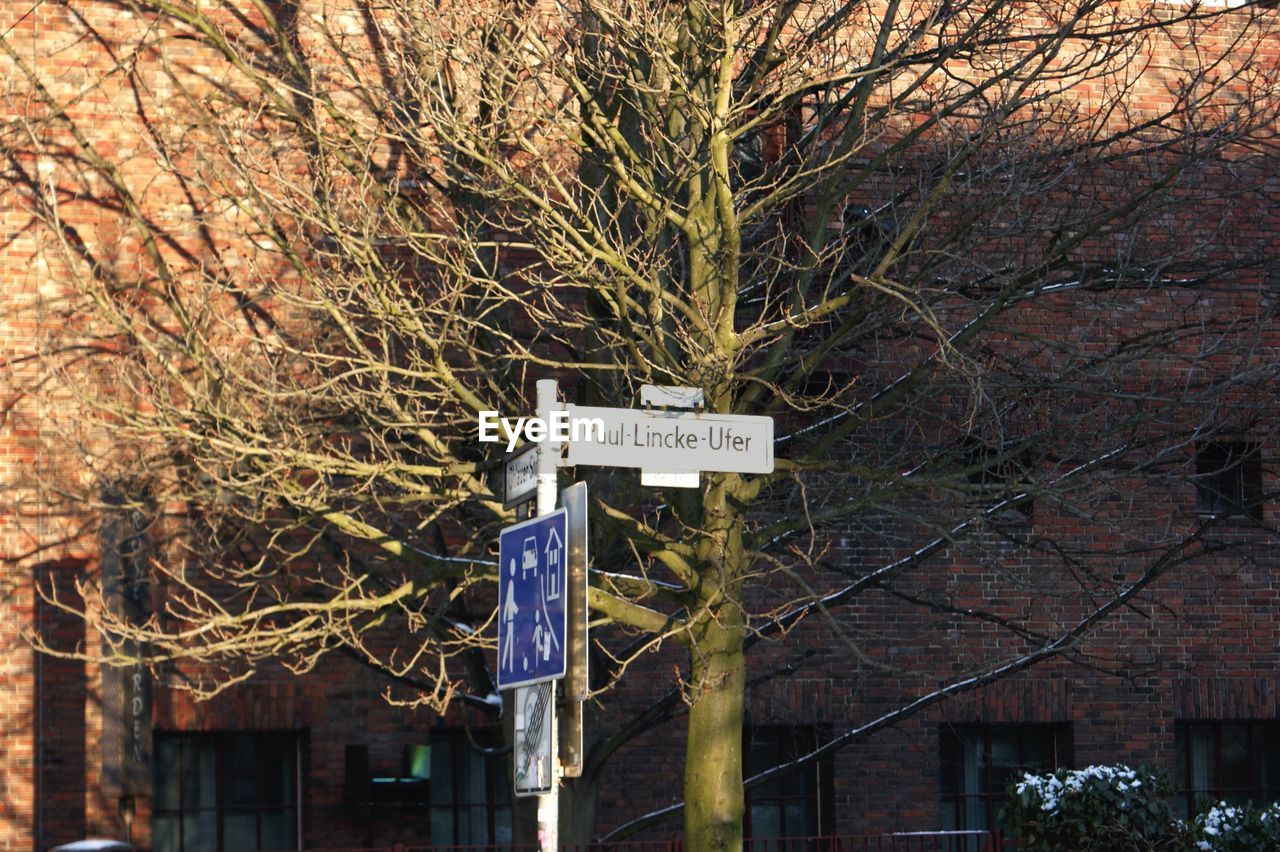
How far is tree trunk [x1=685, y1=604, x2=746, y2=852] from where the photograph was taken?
10.9 meters

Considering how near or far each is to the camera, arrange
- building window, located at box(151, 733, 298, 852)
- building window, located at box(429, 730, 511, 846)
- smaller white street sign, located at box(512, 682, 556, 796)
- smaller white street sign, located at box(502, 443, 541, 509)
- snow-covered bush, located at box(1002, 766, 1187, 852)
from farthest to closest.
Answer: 1. building window, located at box(429, 730, 511, 846)
2. building window, located at box(151, 733, 298, 852)
3. snow-covered bush, located at box(1002, 766, 1187, 852)
4. smaller white street sign, located at box(502, 443, 541, 509)
5. smaller white street sign, located at box(512, 682, 556, 796)

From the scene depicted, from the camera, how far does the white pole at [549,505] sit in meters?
7.35

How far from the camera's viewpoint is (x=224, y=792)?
14922 millimetres

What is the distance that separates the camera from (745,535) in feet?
39.1

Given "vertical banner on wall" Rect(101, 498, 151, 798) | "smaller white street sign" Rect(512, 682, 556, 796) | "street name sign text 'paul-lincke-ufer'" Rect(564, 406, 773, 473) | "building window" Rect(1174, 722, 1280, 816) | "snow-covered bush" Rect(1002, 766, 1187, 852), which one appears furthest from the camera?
"building window" Rect(1174, 722, 1280, 816)

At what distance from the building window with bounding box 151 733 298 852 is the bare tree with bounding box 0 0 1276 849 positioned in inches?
32.6

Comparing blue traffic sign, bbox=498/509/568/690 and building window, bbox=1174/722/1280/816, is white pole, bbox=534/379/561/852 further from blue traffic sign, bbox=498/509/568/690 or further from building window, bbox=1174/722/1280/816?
building window, bbox=1174/722/1280/816

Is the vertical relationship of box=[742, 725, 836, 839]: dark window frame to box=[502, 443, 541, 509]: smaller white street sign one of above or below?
below

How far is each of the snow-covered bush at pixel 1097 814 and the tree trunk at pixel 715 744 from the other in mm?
3443

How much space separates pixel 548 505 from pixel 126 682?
24.5 ft

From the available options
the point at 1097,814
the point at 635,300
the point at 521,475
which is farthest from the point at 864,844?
the point at 521,475

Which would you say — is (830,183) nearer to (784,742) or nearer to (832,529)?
(832,529)

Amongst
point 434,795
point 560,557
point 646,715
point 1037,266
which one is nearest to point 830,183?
point 1037,266

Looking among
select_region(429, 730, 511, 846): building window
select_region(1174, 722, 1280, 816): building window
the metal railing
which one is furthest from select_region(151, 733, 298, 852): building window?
select_region(1174, 722, 1280, 816): building window
